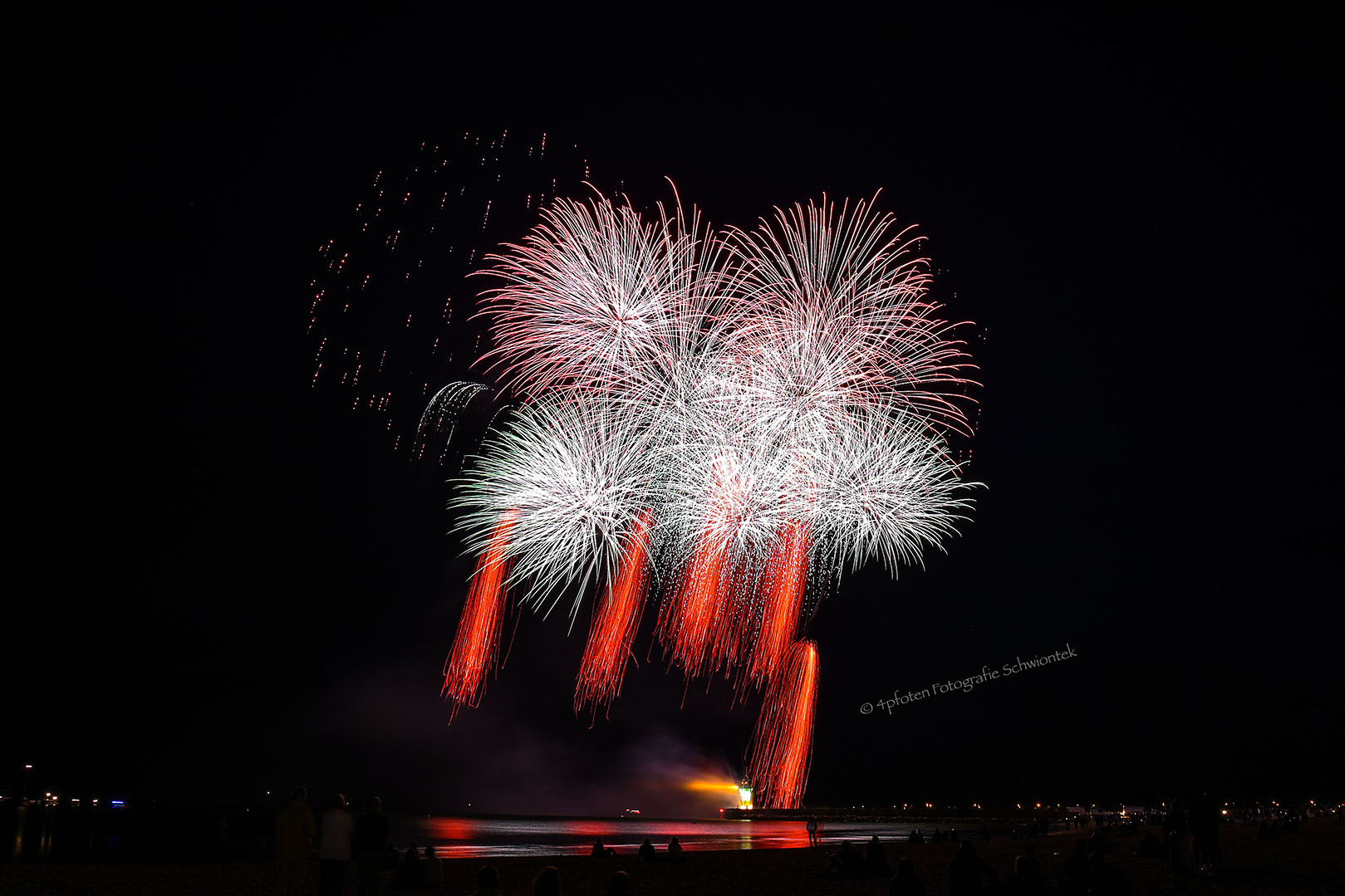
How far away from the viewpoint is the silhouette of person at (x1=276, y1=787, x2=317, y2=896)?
33.5 feet

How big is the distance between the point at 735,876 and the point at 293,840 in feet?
41.0

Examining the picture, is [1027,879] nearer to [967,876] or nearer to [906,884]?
[967,876]

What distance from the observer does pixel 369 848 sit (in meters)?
11.0

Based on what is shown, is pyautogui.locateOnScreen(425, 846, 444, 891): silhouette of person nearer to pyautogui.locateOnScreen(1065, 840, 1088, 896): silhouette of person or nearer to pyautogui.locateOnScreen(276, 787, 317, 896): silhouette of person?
pyautogui.locateOnScreen(276, 787, 317, 896): silhouette of person

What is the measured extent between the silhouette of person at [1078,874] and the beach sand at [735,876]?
1.28 m

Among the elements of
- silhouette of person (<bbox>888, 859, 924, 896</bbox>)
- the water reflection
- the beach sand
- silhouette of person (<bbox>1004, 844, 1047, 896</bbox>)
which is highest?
silhouette of person (<bbox>1004, 844, 1047, 896</bbox>)

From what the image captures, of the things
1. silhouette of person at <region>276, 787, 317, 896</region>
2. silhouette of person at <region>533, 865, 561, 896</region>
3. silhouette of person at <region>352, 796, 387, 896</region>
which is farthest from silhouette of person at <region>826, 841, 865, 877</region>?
silhouette of person at <region>276, 787, 317, 896</region>

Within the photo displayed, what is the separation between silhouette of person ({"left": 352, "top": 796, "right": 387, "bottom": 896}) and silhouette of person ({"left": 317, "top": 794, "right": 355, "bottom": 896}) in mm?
275

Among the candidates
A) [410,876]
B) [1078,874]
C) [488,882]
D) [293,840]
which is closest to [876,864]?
[1078,874]

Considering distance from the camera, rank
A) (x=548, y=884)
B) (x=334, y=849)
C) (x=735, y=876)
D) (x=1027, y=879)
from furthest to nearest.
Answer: (x=735, y=876)
(x=548, y=884)
(x=334, y=849)
(x=1027, y=879)

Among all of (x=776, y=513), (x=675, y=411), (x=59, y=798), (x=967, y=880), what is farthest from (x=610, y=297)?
(x=59, y=798)

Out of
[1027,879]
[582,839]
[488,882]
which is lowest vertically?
[582,839]

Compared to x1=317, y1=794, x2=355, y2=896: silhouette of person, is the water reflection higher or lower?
lower

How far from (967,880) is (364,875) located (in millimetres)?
7052
